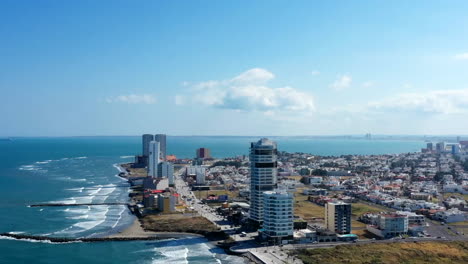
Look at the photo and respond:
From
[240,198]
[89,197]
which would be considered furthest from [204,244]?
[89,197]

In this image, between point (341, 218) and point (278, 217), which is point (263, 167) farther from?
point (341, 218)

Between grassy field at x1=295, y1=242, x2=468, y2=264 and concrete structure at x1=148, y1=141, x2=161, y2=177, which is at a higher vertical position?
concrete structure at x1=148, y1=141, x2=161, y2=177

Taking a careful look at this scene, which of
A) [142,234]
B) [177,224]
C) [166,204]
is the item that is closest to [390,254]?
[177,224]

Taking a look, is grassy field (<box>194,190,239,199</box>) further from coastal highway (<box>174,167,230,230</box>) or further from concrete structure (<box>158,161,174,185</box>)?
concrete structure (<box>158,161,174,185</box>)

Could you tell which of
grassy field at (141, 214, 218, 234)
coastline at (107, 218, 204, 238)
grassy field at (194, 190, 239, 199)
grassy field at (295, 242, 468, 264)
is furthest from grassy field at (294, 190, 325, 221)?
coastline at (107, 218, 204, 238)

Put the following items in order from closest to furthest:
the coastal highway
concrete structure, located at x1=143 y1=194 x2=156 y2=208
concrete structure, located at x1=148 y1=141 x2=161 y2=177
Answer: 1. the coastal highway
2. concrete structure, located at x1=143 y1=194 x2=156 y2=208
3. concrete structure, located at x1=148 y1=141 x2=161 y2=177

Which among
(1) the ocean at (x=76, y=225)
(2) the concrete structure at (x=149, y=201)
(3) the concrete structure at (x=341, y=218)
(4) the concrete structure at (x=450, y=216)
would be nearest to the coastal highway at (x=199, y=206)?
(2) the concrete structure at (x=149, y=201)

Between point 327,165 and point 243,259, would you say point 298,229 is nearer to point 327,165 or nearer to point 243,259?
point 243,259
